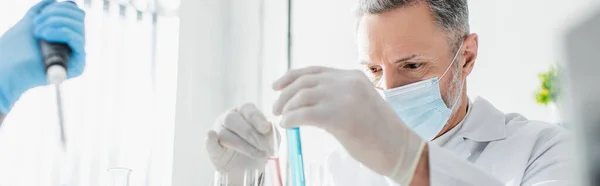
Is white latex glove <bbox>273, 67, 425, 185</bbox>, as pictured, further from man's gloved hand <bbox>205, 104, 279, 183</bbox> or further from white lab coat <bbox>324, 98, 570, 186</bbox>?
white lab coat <bbox>324, 98, 570, 186</bbox>

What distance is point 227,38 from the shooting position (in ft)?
10.3

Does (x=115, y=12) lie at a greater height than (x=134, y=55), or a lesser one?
greater

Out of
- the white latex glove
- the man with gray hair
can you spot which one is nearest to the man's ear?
the man with gray hair

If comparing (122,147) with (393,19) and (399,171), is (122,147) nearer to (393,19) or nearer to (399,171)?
(393,19)

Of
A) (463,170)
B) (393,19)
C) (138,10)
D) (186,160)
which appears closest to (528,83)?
(393,19)

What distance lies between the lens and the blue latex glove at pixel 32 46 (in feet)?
3.49

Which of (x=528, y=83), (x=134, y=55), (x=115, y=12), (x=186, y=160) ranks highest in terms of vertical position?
(x=115, y=12)

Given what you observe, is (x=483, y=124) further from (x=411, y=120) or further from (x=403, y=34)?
(x=403, y=34)

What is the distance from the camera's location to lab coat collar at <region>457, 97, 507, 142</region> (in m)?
1.27

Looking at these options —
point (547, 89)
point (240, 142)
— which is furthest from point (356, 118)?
point (547, 89)

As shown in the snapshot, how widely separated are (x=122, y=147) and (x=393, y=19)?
172 centimetres

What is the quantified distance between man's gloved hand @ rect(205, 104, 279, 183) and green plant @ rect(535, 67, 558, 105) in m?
1.16

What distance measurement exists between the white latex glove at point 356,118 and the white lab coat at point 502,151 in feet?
1.05

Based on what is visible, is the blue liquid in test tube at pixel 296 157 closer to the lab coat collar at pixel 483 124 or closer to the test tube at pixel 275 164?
the test tube at pixel 275 164
